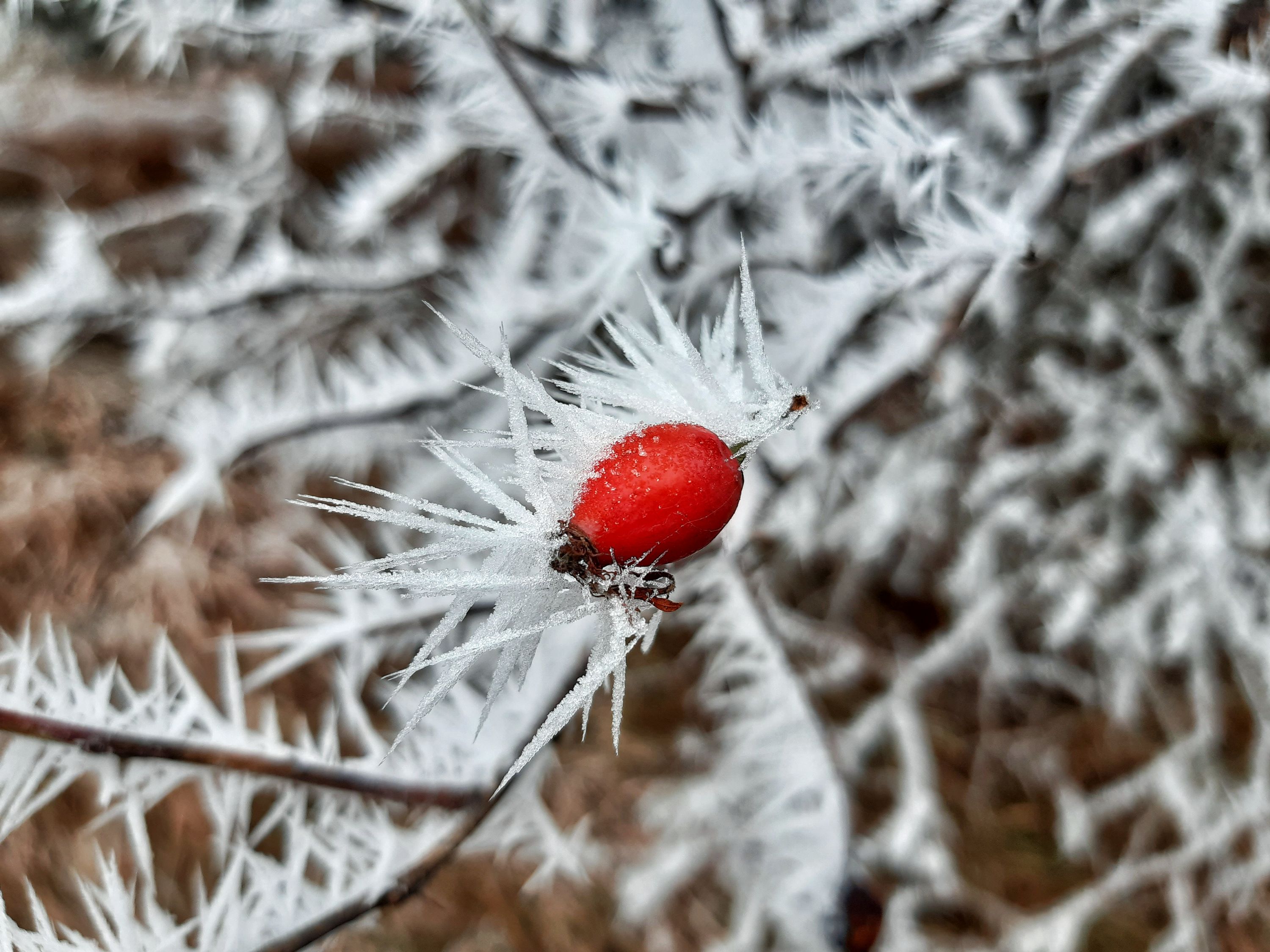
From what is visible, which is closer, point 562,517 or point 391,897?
point 562,517

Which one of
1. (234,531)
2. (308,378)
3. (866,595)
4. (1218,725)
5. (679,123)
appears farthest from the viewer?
(234,531)

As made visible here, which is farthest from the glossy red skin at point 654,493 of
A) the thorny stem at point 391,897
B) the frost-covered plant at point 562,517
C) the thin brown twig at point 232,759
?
the thin brown twig at point 232,759

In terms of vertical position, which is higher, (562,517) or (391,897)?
(562,517)

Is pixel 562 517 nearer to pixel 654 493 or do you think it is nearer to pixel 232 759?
pixel 654 493

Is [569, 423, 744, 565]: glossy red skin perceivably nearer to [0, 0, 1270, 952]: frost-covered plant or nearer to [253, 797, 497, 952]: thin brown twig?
[0, 0, 1270, 952]: frost-covered plant

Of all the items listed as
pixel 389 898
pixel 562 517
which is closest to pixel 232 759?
pixel 389 898

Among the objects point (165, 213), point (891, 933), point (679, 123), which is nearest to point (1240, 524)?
point (891, 933)

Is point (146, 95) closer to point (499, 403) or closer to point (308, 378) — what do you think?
point (308, 378)
